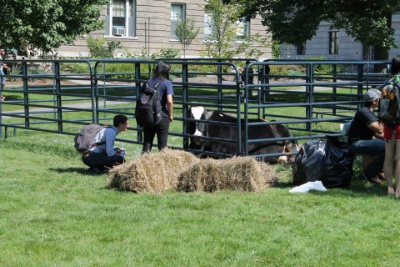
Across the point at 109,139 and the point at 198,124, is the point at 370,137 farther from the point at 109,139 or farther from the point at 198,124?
the point at 109,139

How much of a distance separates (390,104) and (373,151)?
1059mm

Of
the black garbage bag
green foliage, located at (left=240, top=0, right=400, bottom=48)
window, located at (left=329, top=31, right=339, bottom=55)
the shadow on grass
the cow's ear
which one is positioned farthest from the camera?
window, located at (left=329, top=31, right=339, bottom=55)

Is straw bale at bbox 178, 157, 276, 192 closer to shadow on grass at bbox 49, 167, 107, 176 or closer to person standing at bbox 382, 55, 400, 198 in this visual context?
person standing at bbox 382, 55, 400, 198

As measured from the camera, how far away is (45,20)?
2328 cm

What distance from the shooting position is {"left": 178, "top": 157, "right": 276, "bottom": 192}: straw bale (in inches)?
375

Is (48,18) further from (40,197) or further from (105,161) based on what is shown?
(40,197)

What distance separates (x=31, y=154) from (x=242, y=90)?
4540mm

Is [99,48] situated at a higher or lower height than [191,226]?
higher

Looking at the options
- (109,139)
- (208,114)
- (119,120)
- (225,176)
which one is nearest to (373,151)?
(225,176)

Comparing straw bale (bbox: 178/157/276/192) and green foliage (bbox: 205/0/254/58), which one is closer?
straw bale (bbox: 178/157/276/192)

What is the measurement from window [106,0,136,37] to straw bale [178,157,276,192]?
33712 mm

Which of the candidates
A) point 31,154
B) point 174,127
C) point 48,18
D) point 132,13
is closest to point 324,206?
point 31,154

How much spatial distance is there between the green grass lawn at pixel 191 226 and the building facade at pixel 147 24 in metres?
32.1

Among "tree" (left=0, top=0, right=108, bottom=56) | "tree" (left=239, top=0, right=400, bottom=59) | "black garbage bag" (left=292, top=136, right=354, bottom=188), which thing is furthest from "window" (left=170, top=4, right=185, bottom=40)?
"black garbage bag" (left=292, top=136, right=354, bottom=188)
